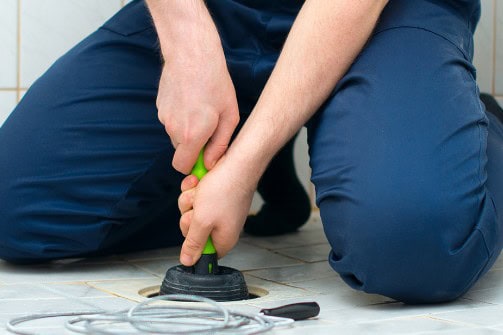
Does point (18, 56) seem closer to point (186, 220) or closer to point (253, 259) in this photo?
point (253, 259)

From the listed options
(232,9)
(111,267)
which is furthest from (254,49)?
(111,267)

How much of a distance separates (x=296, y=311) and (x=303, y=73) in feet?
0.93

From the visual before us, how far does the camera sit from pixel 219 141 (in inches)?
39.6

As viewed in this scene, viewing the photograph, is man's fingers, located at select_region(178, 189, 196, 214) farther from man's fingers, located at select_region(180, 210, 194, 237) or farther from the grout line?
the grout line

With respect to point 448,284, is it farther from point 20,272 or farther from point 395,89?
point 20,272

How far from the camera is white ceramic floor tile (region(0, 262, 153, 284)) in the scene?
1161 millimetres

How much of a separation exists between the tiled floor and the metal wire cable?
2cm

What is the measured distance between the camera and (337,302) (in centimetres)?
102

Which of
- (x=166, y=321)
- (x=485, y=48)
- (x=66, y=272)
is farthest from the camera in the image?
(x=485, y=48)

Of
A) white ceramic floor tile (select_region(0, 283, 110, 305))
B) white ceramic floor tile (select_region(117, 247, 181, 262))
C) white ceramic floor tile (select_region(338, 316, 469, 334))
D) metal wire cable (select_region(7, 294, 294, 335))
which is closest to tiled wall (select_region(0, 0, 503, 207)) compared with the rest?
white ceramic floor tile (select_region(117, 247, 181, 262))

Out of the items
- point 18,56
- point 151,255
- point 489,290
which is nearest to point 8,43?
point 18,56

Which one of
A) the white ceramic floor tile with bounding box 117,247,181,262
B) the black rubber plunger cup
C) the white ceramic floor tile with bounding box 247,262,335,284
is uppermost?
the black rubber plunger cup

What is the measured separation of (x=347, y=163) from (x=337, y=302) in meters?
0.18

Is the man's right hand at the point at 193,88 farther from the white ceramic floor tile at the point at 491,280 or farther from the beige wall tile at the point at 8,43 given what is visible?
the beige wall tile at the point at 8,43
